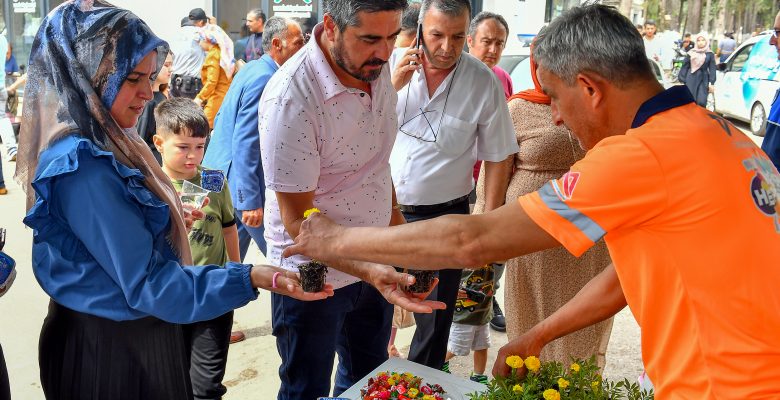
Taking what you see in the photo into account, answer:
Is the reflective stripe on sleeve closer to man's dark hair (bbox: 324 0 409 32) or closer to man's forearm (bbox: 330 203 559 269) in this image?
man's forearm (bbox: 330 203 559 269)

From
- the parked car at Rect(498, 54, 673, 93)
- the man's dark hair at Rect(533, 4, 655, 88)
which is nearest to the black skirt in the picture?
the man's dark hair at Rect(533, 4, 655, 88)

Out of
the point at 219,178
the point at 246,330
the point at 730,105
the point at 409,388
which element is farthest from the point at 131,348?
the point at 730,105

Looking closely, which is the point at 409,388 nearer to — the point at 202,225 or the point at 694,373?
the point at 694,373

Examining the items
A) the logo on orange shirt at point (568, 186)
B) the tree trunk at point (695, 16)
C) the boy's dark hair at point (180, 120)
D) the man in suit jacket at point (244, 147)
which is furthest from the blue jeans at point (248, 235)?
the tree trunk at point (695, 16)

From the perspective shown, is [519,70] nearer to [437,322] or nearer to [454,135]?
[454,135]

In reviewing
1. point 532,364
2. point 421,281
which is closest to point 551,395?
point 532,364

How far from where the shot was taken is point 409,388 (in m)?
2.11

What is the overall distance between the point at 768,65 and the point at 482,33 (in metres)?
9.14

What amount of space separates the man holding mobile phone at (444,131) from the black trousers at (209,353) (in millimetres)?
875

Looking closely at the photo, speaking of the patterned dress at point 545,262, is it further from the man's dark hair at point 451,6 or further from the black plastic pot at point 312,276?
the black plastic pot at point 312,276

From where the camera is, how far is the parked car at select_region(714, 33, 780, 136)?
11273 millimetres

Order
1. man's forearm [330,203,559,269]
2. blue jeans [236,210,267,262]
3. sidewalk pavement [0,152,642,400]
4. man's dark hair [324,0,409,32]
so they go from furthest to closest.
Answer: blue jeans [236,210,267,262], sidewalk pavement [0,152,642,400], man's dark hair [324,0,409,32], man's forearm [330,203,559,269]

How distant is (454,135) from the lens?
320cm

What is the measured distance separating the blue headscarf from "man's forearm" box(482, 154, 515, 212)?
1865mm
